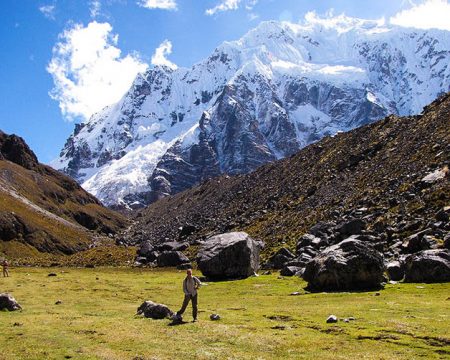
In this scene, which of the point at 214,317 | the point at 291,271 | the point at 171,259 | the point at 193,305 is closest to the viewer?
the point at 193,305

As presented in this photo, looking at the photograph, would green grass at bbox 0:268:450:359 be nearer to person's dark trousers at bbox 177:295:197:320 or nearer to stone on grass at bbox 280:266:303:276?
person's dark trousers at bbox 177:295:197:320

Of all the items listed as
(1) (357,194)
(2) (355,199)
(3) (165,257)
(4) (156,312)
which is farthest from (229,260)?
(1) (357,194)

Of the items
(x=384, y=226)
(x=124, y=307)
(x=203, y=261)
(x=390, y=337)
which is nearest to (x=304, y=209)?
(x=384, y=226)

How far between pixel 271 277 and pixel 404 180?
3851 centimetres

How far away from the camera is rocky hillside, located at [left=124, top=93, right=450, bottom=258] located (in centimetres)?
6888

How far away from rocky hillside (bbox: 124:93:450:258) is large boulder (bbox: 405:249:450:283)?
20.6 ft

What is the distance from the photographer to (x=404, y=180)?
8919 cm

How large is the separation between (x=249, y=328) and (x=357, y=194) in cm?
7292

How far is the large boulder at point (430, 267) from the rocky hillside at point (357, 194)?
248 inches

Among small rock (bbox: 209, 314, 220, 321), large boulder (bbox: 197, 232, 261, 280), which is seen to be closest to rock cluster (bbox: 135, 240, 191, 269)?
large boulder (bbox: 197, 232, 261, 280)

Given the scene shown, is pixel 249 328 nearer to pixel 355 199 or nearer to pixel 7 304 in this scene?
pixel 7 304

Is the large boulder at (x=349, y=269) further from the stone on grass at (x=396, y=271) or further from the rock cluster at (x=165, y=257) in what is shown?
the rock cluster at (x=165, y=257)

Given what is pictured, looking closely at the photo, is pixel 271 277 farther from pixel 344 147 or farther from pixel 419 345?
pixel 344 147

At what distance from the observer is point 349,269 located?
4659 centimetres
